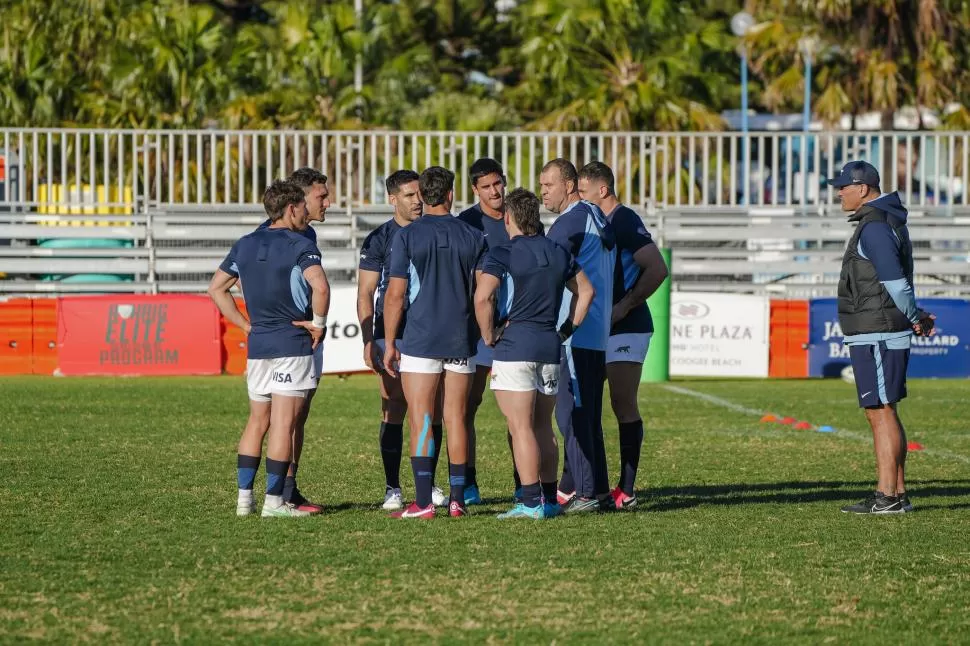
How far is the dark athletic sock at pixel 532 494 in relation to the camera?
28.1 ft

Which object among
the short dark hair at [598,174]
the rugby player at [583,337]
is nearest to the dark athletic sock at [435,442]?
the rugby player at [583,337]

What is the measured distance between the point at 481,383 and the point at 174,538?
7.54ft

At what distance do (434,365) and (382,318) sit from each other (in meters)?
0.74

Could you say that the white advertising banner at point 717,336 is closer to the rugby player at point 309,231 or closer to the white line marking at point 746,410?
the white line marking at point 746,410

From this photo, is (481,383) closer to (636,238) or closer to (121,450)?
(636,238)

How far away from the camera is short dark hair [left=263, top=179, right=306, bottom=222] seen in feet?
28.0

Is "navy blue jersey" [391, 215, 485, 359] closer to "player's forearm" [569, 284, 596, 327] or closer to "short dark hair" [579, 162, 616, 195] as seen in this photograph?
"player's forearm" [569, 284, 596, 327]

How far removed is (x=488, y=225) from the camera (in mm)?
9227

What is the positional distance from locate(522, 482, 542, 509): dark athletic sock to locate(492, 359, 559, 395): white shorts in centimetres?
53

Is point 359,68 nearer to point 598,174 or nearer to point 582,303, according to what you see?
point 598,174

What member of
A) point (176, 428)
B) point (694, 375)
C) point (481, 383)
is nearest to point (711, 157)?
point (694, 375)

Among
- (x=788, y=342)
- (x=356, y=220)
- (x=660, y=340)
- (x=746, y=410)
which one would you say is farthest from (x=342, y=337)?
(x=746, y=410)

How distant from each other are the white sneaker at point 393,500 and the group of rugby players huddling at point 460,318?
11 mm

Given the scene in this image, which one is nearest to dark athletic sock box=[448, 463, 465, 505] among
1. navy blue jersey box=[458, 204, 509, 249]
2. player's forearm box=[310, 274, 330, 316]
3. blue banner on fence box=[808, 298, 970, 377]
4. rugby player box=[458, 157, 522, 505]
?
rugby player box=[458, 157, 522, 505]
